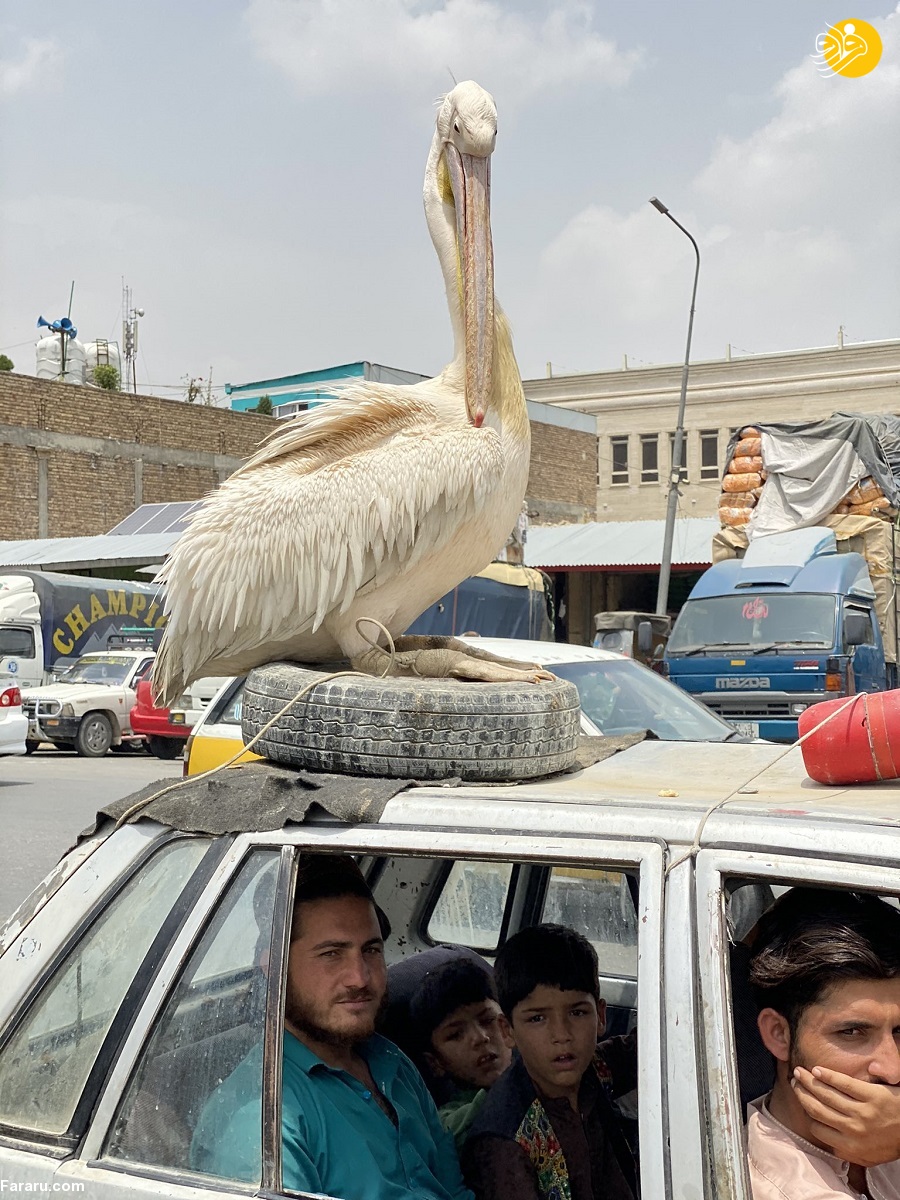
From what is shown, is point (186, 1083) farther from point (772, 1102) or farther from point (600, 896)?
point (600, 896)

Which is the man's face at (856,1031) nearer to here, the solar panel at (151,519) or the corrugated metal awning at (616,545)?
the corrugated metal awning at (616,545)

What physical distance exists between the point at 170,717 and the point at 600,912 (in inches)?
569

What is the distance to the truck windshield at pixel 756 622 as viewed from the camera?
1474 centimetres

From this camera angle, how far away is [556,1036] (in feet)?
8.43

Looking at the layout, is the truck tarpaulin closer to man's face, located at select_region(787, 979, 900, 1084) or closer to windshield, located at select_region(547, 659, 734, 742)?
windshield, located at select_region(547, 659, 734, 742)

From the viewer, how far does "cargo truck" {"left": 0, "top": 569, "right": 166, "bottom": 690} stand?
22000 millimetres

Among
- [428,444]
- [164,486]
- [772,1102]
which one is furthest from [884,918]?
[164,486]

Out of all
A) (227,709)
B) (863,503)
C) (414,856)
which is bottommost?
(227,709)

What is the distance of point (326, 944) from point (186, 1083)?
41cm

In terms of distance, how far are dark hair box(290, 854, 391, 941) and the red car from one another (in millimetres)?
15426

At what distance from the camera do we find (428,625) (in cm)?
1611

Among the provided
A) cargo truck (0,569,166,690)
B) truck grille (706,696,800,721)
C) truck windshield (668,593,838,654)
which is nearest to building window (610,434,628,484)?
cargo truck (0,569,166,690)

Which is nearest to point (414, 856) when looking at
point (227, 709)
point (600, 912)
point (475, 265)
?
point (600, 912)

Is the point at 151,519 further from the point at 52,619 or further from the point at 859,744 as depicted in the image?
the point at 859,744
